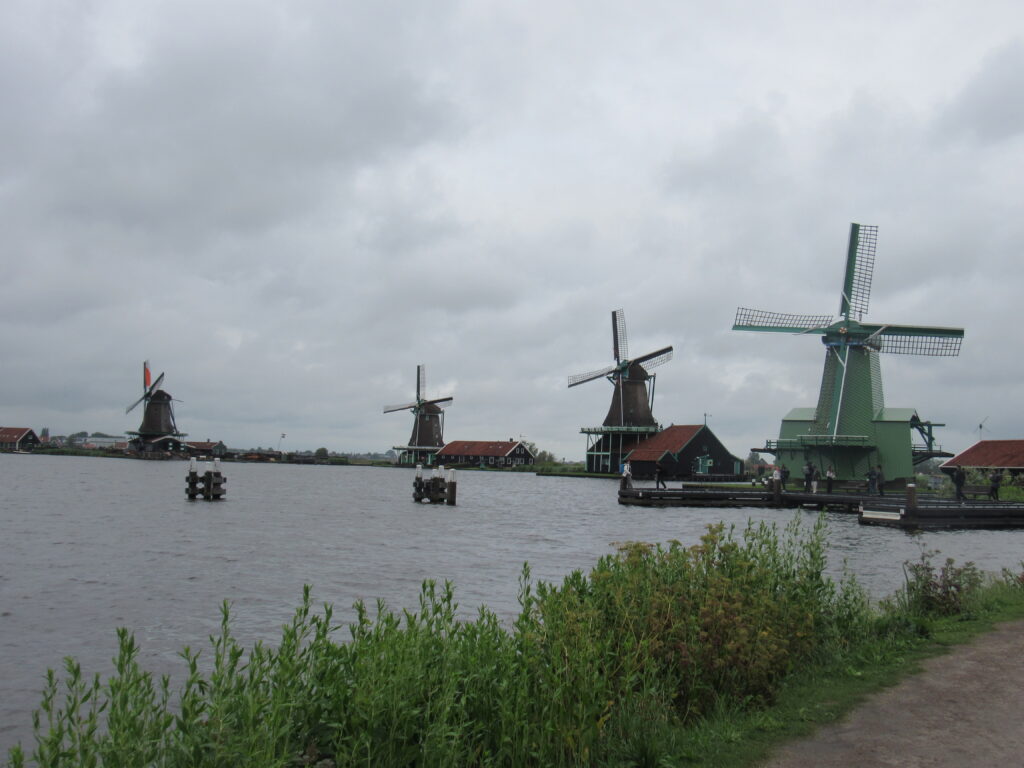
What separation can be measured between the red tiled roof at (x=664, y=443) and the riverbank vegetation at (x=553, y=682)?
66646mm

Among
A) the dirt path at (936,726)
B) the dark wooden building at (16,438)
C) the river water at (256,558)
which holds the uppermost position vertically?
the dark wooden building at (16,438)

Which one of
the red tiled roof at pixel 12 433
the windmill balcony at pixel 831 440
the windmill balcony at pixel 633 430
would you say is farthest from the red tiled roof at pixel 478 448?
the red tiled roof at pixel 12 433

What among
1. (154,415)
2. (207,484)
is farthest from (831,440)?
(154,415)

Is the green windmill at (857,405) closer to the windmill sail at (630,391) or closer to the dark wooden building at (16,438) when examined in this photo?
the windmill sail at (630,391)

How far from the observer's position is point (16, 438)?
14088cm

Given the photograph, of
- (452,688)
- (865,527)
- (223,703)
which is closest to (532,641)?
(452,688)

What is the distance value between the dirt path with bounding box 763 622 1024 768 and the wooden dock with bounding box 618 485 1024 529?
28031 millimetres

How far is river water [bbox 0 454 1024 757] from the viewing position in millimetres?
12711

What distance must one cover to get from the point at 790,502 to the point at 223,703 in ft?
151

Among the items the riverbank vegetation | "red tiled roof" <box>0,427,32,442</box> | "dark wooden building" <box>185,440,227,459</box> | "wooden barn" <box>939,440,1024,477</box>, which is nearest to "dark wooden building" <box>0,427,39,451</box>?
"red tiled roof" <box>0,427,32,442</box>

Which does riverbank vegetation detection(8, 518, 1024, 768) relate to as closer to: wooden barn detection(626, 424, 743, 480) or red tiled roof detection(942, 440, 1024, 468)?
red tiled roof detection(942, 440, 1024, 468)

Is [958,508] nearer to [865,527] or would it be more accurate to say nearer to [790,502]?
[865,527]

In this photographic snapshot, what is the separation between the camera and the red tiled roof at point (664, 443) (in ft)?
250

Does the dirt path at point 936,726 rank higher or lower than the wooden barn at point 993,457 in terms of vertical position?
lower
